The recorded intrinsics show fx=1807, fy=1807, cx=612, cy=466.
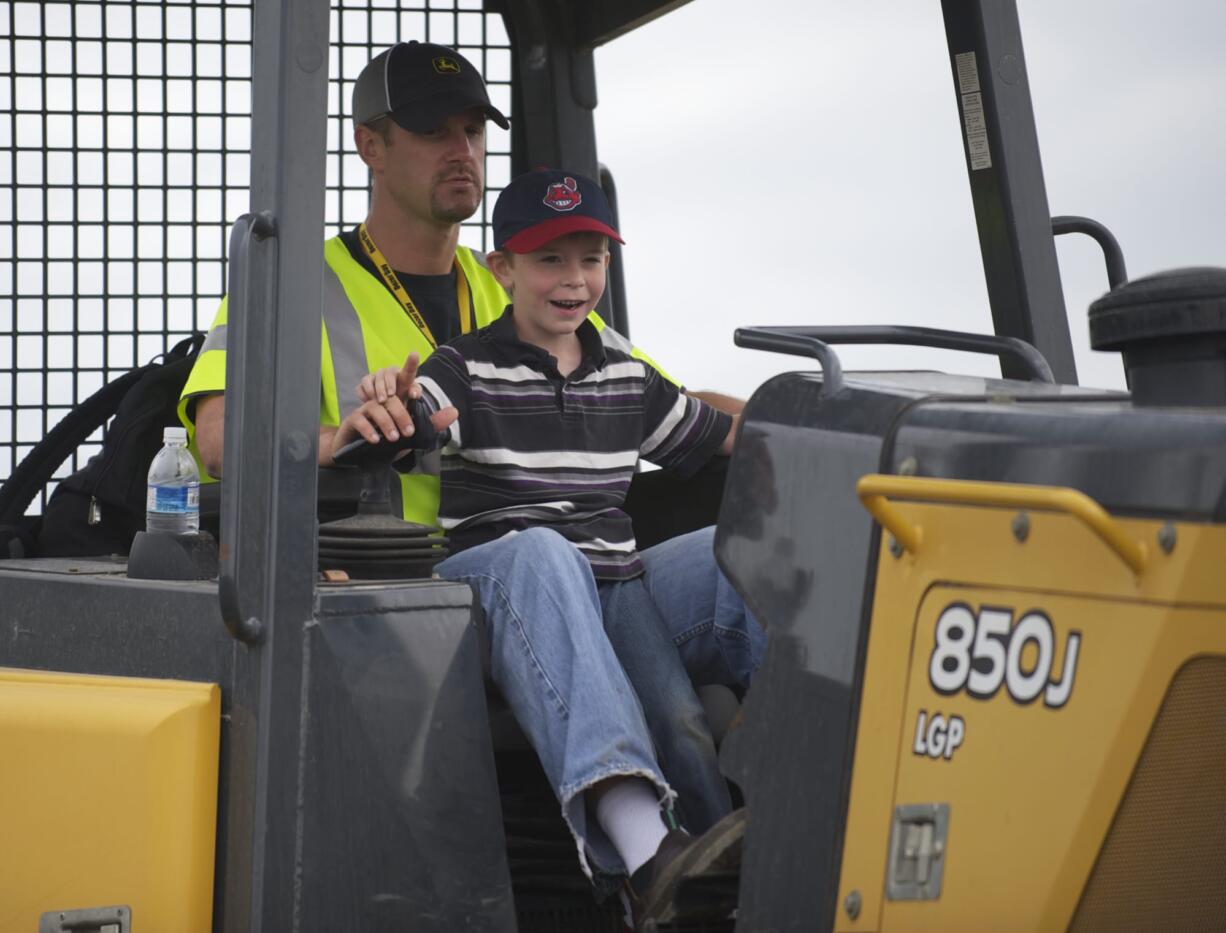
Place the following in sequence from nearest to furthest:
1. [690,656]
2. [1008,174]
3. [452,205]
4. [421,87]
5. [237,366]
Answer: [237,366], [690,656], [1008,174], [421,87], [452,205]

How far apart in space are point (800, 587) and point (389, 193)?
187 cm

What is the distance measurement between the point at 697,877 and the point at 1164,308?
3.07 ft

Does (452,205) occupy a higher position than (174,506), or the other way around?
(452,205)

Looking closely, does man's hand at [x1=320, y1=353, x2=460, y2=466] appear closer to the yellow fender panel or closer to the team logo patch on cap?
the yellow fender panel

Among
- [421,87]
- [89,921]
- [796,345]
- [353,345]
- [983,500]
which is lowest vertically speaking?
[89,921]

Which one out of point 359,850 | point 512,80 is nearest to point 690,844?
point 359,850

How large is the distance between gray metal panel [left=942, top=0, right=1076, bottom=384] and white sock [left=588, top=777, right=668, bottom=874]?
1044 mm

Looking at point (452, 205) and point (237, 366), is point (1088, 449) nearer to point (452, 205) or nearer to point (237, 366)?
point (237, 366)

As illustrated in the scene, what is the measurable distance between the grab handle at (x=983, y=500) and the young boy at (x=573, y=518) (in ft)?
1.76

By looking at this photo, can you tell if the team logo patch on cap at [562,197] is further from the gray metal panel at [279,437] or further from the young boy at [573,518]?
the gray metal panel at [279,437]

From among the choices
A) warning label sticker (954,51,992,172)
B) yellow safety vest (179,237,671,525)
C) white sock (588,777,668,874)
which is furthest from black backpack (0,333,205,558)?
warning label sticker (954,51,992,172)

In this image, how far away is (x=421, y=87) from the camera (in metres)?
3.60

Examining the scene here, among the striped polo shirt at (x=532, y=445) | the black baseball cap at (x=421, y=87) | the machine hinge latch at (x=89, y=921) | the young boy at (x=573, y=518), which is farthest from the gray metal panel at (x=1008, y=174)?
the machine hinge latch at (x=89, y=921)

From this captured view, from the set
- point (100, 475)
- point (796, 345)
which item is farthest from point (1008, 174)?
point (100, 475)
